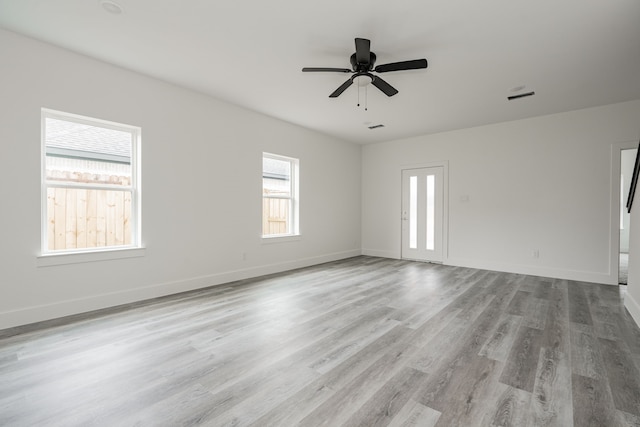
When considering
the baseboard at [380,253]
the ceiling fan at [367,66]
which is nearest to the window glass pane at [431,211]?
the baseboard at [380,253]

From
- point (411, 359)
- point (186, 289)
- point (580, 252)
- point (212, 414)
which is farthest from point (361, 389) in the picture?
point (580, 252)

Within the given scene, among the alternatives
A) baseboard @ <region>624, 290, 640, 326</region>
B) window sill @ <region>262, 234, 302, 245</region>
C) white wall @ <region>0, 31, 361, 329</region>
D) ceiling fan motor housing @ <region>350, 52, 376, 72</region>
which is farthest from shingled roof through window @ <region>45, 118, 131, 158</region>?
baseboard @ <region>624, 290, 640, 326</region>

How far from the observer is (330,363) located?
2.22 metres

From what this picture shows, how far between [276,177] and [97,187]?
2.84m

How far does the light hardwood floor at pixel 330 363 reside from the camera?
167 cm

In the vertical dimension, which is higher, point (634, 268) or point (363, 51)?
point (363, 51)

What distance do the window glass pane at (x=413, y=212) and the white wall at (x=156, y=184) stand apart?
2157 mm

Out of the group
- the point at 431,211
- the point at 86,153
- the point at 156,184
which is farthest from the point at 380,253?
the point at 86,153

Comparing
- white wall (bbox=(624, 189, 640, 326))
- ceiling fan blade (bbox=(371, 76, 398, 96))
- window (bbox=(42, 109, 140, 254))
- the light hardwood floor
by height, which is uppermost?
ceiling fan blade (bbox=(371, 76, 398, 96))

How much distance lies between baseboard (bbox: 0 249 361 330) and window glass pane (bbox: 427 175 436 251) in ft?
10.7

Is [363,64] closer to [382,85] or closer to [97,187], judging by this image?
[382,85]

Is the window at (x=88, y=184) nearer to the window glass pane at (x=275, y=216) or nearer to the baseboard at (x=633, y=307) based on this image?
the window glass pane at (x=275, y=216)

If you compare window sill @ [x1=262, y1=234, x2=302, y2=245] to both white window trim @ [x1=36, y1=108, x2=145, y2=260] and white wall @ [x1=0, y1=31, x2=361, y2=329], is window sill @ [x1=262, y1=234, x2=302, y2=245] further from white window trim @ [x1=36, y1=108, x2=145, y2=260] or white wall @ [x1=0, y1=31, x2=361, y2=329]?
white window trim @ [x1=36, y1=108, x2=145, y2=260]

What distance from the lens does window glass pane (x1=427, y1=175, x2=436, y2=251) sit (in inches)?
255
